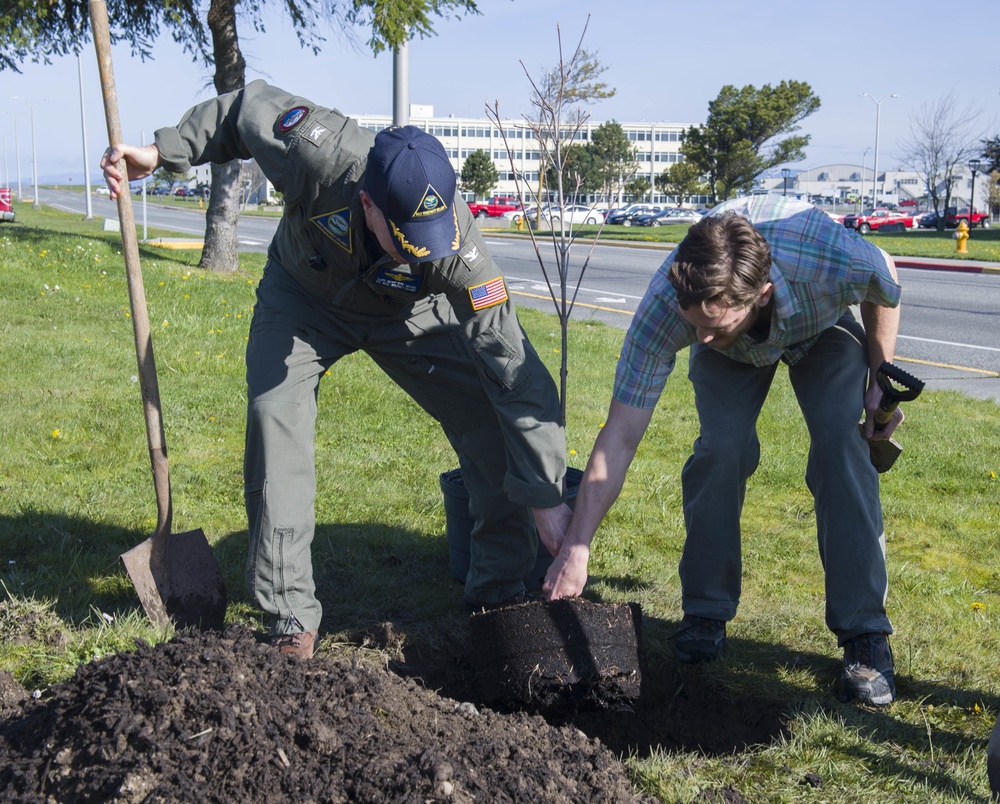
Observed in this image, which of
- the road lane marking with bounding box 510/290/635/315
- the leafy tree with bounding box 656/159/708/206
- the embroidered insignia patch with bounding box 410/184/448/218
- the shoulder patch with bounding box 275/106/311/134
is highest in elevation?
the leafy tree with bounding box 656/159/708/206

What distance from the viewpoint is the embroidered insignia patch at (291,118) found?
120 inches

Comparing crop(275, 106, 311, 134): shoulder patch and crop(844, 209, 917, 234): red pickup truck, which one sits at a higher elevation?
crop(844, 209, 917, 234): red pickup truck

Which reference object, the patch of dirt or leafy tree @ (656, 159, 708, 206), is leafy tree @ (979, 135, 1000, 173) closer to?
leafy tree @ (656, 159, 708, 206)

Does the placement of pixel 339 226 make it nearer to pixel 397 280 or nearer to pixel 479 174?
pixel 397 280

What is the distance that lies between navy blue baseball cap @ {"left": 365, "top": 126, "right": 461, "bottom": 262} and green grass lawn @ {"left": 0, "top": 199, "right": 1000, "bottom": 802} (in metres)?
1.49

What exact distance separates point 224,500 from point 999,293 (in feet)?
45.2

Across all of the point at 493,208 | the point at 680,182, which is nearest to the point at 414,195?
the point at 680,182

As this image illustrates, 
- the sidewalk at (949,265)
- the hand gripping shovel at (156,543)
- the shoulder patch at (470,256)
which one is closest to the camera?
the shoulder patch at (470,256)

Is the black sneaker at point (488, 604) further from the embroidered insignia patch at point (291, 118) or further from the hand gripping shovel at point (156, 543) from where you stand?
the embroidered insignia patch at point (291, 118)

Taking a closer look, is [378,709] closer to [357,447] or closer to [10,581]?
[10,581]

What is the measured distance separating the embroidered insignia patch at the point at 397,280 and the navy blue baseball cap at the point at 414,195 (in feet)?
1.13

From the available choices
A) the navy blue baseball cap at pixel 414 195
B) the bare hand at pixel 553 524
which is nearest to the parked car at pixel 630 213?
the bare hand at pixel 553 524

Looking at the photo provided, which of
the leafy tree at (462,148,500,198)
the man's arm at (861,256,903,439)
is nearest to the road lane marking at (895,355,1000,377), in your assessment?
the man's arm at (861,256,903,439)

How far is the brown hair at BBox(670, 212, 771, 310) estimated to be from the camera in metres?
2.52
